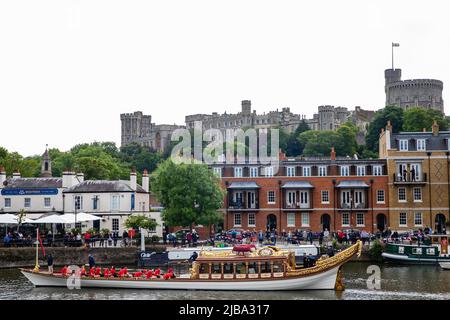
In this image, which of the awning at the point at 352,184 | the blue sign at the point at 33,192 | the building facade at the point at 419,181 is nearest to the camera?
the blue sign at the point at 33,192

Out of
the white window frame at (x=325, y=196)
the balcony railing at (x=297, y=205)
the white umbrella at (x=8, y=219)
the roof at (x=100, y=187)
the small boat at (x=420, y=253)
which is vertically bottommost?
the small boat at (x=420, y=253)

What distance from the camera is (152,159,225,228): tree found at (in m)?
61.1

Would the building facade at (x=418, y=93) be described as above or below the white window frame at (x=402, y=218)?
above

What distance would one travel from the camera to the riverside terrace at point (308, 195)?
228ft

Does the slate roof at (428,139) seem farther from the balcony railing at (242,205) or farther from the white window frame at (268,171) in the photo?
the balcony railing at (242,205)

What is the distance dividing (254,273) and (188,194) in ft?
78.2

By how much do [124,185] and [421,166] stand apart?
101 ft

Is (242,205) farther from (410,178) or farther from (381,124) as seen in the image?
(381,124)

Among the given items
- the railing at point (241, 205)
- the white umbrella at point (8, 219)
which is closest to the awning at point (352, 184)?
the railing at point (241, 205)

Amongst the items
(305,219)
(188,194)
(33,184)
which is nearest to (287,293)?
(188,194)

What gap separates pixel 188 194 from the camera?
61312mm

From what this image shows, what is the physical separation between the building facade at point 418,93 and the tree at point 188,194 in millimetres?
131102
